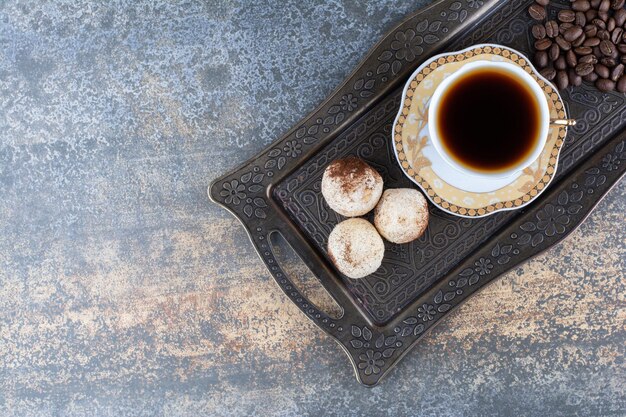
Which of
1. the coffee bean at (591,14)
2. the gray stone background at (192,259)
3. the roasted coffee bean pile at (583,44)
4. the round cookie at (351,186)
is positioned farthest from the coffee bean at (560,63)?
the round cookie at (351,186)

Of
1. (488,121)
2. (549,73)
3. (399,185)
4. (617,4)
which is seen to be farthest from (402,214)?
(617,4)

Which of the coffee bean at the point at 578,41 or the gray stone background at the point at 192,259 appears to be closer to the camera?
the coffee bean at the point at 578,41

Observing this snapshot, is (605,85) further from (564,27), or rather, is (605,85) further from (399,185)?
(399,185)

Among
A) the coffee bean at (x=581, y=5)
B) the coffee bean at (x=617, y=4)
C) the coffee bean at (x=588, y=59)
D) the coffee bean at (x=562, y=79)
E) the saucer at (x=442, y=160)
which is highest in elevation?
the coffee bean at (x=617, y=4)

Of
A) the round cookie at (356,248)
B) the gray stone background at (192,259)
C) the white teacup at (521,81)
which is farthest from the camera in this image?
the gray stone background at (192,259)

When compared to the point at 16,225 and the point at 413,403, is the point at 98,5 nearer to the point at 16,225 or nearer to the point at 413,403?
the point at 16,225

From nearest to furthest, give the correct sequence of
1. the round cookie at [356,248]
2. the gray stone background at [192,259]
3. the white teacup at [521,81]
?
the white teacup at [521,81]
the round cookie at [356,248]
the gray stone background at [192,259]

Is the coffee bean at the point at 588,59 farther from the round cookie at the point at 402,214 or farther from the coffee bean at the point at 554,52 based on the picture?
the round cookie at the point at 402,214

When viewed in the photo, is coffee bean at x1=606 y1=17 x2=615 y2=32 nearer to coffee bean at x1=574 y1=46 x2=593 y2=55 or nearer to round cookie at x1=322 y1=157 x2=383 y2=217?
coffee bean at x1=574 y1=46 x2=593 y2=55
